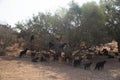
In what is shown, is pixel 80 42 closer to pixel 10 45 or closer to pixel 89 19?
pixel 89 19

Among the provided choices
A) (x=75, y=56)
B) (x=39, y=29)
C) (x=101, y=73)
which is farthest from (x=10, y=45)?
(x=101, y=73)

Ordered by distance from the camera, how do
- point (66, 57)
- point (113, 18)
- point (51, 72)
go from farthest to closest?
point (113, 18) → point (66, 57) → point (51, 72)

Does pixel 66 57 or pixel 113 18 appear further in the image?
pixel 113 18

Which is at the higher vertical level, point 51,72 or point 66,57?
point 66,57

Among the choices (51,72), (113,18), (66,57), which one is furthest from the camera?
(113,18)

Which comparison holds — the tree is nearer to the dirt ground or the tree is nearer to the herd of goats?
the herd of goats

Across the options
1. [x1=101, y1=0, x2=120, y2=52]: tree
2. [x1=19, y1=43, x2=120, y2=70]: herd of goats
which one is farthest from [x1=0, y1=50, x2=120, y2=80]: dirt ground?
[x1=101, y1=0, x2=120, y2=52]: tree

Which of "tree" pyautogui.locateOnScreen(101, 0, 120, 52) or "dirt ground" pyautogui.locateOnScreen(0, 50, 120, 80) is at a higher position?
"tree" pyautogui.locateOnScreen(101, 0, 120, 52)

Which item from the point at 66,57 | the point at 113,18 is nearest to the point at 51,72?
the point at 66,57

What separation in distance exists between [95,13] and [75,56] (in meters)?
4.03

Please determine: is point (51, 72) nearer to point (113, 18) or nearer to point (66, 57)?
point (66, 57)

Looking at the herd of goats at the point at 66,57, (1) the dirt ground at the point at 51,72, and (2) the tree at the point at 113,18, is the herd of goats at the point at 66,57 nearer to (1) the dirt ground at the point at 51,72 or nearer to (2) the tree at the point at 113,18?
(1) the dirt ground at the point at 51,72

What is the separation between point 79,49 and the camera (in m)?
22.5

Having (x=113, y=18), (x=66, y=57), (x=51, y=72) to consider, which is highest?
(x=113, y=18)
